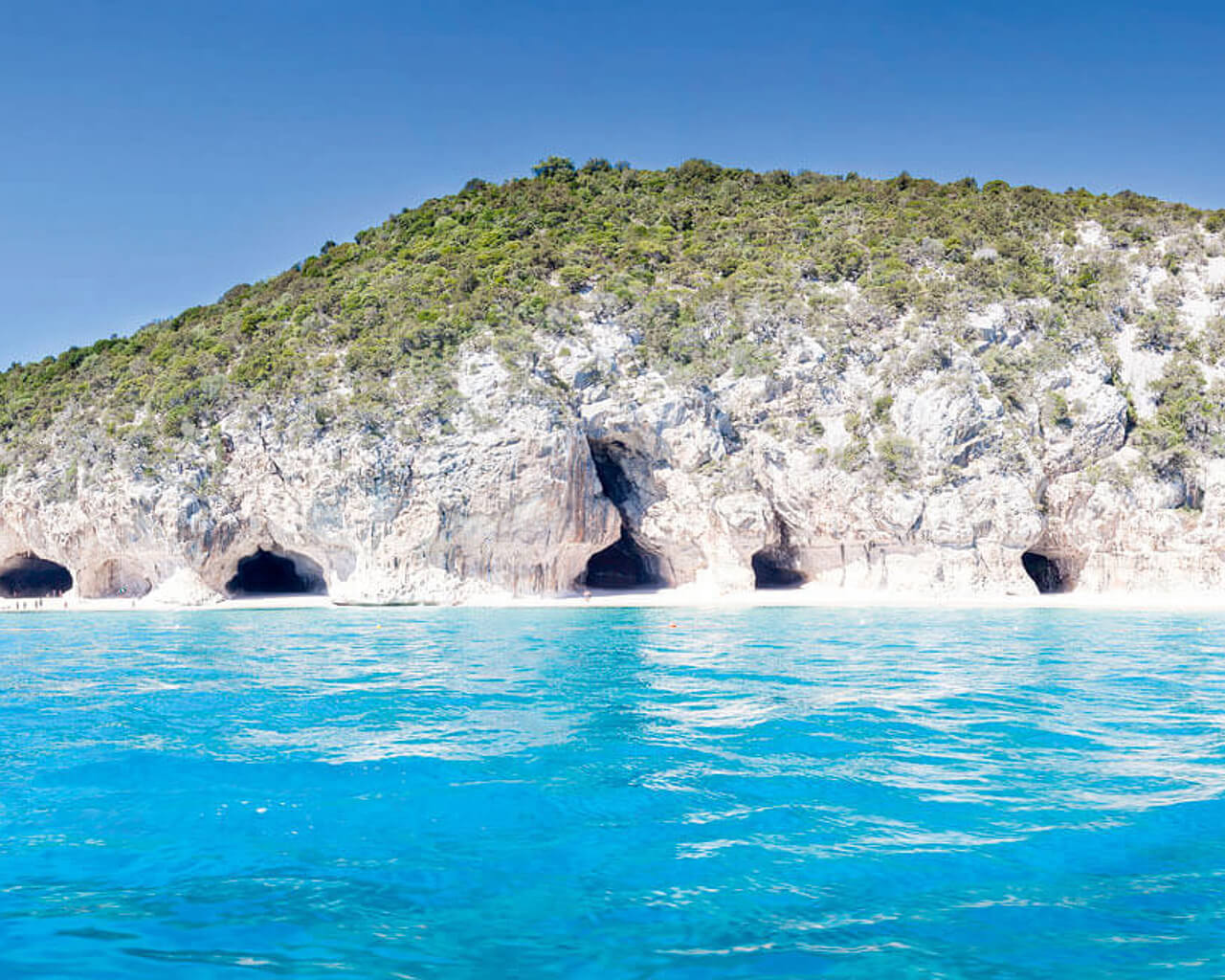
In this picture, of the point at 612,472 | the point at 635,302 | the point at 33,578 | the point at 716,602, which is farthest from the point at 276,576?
the point at 716,602

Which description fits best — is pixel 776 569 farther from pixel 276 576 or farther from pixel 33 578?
pixel 33 578

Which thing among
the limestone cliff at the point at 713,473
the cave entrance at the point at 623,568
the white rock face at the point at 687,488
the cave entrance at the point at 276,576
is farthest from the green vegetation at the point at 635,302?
the cave entrance at the point at 623,568

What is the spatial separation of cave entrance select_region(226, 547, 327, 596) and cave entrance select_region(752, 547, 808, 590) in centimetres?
2245

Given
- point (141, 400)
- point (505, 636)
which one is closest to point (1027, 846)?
point (505, 636)

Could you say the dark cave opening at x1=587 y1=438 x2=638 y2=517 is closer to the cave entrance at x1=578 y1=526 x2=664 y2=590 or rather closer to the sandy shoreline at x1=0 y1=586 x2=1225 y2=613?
the cave entrance at x1=578 y1=526 x2=664 y2=590

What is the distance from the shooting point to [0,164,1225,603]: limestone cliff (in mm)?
36469

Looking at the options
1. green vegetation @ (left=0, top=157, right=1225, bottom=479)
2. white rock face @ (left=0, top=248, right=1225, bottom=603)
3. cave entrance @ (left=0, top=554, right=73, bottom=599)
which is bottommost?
cave entrance @ (left=0, top=554, right=73, bottom=599)

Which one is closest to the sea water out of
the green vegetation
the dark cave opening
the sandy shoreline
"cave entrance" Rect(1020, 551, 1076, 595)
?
the sandy shoreline

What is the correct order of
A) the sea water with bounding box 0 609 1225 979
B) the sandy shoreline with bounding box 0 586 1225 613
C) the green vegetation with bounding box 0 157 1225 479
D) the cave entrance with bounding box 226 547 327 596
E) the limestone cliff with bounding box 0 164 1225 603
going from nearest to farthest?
the sea water with bounding box 0 609 1225 979 → the sandy shoreline with bounding box 0 586 1225 613 → the limestone cliff with bounding box 0 164 1225 603 → the green vegetation with bounding box 0 157 1225 479 → the cave entrance with bounding box 226 547 327 596

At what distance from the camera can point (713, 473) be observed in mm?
38625

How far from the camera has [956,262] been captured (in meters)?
45.2

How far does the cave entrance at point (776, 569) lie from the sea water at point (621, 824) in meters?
26.1

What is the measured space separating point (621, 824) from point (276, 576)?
44.7m

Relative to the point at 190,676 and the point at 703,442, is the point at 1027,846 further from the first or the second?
the point at 703,442
